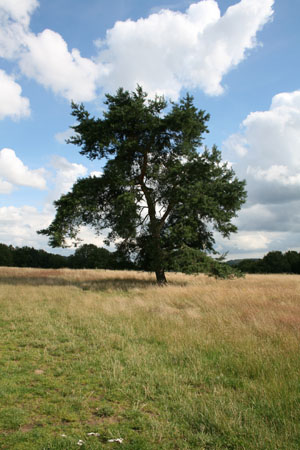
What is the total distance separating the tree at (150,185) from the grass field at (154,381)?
949 centimetres

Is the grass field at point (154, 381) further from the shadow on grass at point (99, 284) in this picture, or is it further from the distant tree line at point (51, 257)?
the distant tree line at point (51, 257)

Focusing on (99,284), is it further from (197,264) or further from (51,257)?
(51,257)

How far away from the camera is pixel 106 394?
436 cm

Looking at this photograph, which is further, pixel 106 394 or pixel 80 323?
pixel 80 323

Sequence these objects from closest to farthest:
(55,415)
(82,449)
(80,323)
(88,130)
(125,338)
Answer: (82,449)
(55,415)
(125,338)
(80,323)
(88,130)

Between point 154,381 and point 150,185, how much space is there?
54.5ft

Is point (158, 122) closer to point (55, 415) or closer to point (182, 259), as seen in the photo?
point (182, 259)

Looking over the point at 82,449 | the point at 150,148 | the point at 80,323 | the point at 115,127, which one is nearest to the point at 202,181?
the point at 150,148

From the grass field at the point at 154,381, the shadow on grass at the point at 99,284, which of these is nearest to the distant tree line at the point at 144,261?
the shadow on grass at the point at 99,284

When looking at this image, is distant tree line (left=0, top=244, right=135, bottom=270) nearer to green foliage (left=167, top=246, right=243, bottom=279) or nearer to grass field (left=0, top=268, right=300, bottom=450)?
green foliage (left=167, top=246, right=243, bottom=279)

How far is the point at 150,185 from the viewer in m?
20.4

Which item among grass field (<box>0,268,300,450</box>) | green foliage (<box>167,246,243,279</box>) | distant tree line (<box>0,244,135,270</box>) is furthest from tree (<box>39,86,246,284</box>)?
distant tree line (<box>0,244,135,270</box>)

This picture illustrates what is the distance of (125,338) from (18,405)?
341cm

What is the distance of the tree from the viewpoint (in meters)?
18.1
